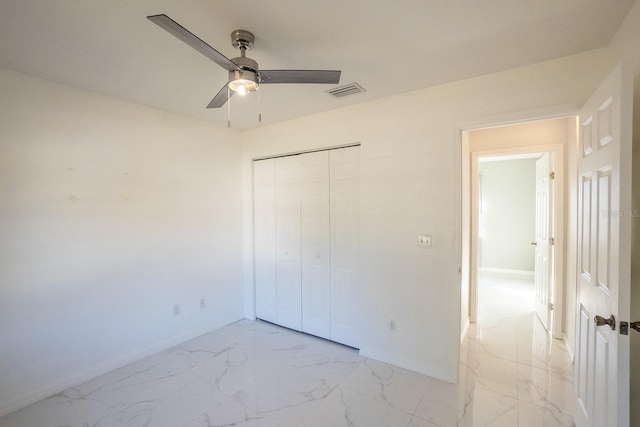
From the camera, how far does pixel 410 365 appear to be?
257 centimetres

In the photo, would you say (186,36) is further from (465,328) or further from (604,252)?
(465,328)

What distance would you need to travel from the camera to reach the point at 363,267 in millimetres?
2811

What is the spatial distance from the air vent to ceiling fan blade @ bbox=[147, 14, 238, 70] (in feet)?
3.79

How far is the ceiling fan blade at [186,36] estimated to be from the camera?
107cm

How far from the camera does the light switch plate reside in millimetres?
2457

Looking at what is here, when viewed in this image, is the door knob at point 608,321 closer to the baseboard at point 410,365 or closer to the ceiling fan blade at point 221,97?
the baseboard at point 410,365

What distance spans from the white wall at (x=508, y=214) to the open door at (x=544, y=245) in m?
2.75

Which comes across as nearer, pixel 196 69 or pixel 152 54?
pixel 152 54

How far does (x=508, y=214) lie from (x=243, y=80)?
6.65 m

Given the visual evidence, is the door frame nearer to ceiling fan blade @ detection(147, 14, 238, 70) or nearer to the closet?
the closet

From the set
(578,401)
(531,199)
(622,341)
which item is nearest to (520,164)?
(531,199)

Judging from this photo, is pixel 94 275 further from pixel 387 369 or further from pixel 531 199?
pixel 531 199

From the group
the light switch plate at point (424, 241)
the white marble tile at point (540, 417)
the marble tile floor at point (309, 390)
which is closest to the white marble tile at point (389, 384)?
the marble tile floor at point (309, 390)

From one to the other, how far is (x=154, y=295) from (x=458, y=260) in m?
2.88
